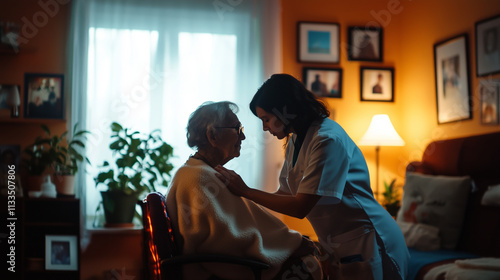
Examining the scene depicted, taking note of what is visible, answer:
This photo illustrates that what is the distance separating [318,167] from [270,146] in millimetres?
2310

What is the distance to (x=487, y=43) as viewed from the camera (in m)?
3.31

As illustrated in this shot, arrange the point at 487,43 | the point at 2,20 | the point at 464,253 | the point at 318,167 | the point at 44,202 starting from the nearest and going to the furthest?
the point at 318,167 < the point at 464,253 < the point at 487,43 < the point at 44,202 < the point at 2,20

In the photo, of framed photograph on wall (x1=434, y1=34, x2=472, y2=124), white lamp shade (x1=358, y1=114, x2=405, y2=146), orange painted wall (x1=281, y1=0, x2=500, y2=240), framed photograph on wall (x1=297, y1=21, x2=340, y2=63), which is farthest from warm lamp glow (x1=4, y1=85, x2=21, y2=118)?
framed photograph on wall (x1=434, y1=34, x2=472, y2=124)

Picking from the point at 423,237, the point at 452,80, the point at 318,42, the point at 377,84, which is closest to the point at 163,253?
Result: the point at 423,237

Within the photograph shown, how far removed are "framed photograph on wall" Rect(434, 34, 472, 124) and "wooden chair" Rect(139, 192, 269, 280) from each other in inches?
97.5

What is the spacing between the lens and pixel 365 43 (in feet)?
14.2

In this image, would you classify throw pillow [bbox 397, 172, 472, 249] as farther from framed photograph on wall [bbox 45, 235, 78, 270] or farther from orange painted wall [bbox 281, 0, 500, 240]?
framed photograph on wall [bbox 45, 235, 78, 270]

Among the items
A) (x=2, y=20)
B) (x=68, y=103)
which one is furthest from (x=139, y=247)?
(x=2, y=20)

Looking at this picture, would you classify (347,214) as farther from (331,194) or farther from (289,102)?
(289,102)

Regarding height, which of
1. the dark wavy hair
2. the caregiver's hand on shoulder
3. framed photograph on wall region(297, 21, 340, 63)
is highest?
framed photograph on wall region(297, 21, 340, 63)

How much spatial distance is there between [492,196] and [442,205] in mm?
337

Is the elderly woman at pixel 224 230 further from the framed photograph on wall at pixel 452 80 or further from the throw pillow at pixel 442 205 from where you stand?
the framed photograph on wall at pixel 452 80

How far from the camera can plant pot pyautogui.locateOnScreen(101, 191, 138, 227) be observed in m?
3.52

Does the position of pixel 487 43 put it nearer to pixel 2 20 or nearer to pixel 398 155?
pixel 398 155
